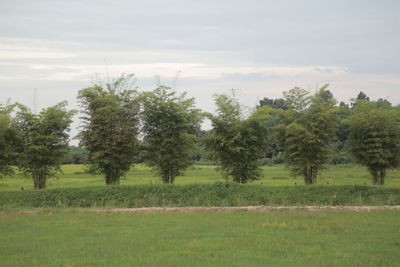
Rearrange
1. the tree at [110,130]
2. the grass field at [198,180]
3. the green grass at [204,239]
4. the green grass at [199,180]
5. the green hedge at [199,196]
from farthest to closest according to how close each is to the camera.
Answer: the grass field at [198,180], the green grass at [199,180], the tree at [110,130], the green hedge at [199,196], the green grass at [204,239]

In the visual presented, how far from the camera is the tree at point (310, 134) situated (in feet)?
99.1

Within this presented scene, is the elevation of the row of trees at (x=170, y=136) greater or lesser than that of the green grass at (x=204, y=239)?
greater

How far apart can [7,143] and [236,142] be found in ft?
51.5

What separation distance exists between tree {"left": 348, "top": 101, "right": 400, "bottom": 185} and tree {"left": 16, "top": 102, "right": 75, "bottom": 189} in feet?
66.6

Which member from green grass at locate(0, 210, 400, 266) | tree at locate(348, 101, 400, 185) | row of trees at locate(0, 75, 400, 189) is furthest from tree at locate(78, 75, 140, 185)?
tree at locate(348, 101, 400, 185)

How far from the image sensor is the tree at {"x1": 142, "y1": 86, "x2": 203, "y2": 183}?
98.8 ft

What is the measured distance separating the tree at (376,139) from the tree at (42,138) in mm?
20314

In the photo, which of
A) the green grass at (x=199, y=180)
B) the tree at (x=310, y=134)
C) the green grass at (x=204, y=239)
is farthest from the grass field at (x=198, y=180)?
the green grass at (x=204, y=239)

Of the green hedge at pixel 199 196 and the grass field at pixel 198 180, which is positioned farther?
the grass field at pixel 198 180

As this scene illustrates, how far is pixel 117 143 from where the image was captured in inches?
1172

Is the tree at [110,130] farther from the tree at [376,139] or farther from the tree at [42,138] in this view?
the tree at [376,139]

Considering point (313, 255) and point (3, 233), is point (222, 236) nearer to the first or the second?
point (313, 255)

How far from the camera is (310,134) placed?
29750mm

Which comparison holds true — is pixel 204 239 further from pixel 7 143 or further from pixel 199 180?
pixel 199 180
